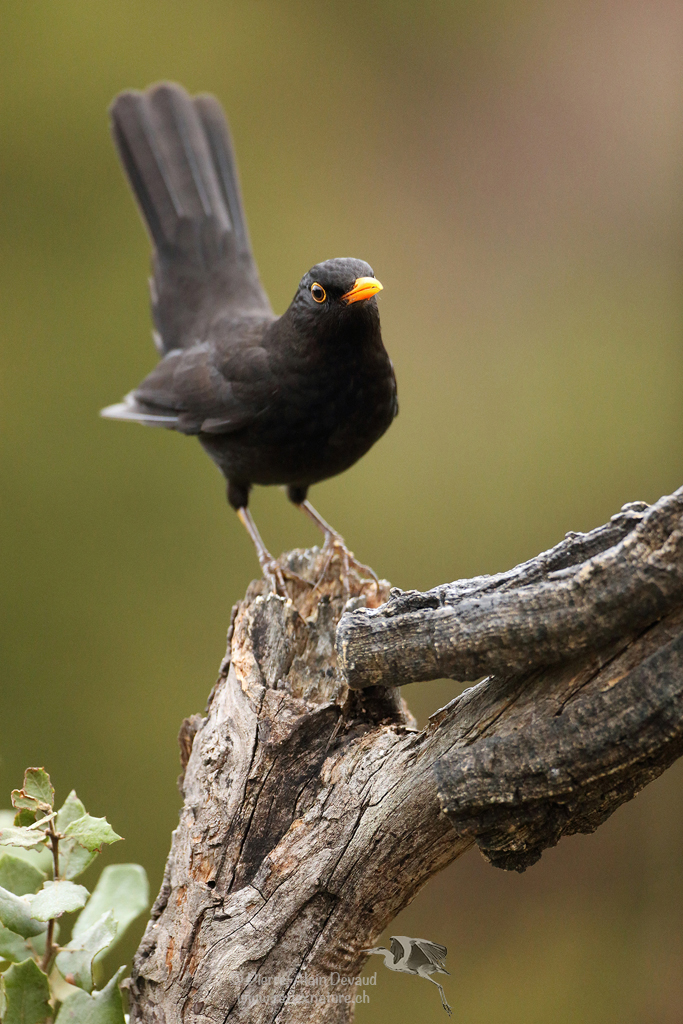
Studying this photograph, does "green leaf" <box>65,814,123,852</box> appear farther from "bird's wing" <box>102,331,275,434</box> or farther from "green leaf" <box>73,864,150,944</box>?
"bird's wing" <box>102,331,275,434</box>

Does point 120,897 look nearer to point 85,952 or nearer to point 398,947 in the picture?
point 85,952

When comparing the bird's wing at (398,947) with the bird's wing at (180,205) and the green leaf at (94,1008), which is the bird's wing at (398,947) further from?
the bird's wing at (180,205)

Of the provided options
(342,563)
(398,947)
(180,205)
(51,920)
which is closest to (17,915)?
(51,920)

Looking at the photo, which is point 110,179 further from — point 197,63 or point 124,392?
point 124,392

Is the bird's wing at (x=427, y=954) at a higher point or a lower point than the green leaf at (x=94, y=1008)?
lower

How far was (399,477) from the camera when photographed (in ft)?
11.5

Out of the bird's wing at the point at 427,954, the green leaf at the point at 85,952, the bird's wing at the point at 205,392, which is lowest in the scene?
the bird's wing at the point at 427,954

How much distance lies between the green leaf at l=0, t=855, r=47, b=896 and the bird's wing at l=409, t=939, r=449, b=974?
569 mm

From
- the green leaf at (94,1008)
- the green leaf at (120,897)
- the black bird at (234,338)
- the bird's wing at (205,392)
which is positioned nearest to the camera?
the green leaf at (94,1008)

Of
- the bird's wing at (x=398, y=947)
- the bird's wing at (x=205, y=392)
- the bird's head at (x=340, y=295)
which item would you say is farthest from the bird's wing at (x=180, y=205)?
the bird's wing at (x=398, y=947)

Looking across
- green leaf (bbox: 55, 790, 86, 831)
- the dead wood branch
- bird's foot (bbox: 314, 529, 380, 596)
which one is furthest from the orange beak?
green leaf (bbox: 55, 790, 86, 831)

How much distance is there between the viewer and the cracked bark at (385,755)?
3.44 feet

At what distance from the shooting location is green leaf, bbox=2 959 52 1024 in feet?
4.03

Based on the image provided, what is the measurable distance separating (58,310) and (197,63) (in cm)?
106
